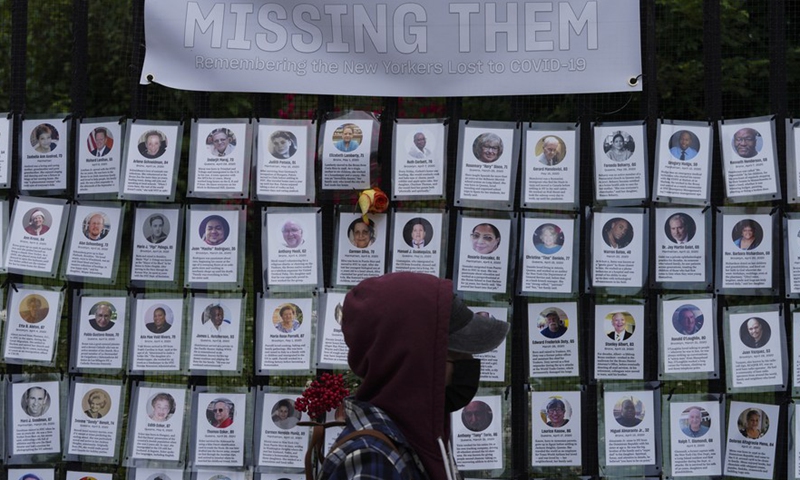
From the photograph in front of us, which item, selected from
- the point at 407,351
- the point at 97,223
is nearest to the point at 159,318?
the point at 97,223

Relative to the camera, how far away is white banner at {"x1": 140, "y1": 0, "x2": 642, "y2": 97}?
13.5ft

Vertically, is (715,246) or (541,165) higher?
(541,165)

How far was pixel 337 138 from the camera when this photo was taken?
4.24 meters

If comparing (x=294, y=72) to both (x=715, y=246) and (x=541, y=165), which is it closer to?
(x=541, y=165)

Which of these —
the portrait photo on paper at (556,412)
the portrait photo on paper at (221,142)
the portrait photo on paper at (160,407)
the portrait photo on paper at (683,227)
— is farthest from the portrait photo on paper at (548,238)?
the portrait photo on paper at (160,407)

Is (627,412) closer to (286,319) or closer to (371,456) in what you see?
(286,319)

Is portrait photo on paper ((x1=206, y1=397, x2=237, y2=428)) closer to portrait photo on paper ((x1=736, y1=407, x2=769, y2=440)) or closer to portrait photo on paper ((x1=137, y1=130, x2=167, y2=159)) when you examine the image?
portrait photo on paper ((x1=137, y1=130, x2=167, y2=159))

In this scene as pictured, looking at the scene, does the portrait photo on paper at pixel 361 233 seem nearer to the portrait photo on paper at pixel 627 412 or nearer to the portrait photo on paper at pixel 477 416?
the portrait photo on paper at pixel 477 416

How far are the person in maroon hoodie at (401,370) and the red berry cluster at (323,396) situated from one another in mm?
1219

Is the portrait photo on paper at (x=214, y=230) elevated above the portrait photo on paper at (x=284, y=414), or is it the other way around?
the portrait photo on paper at (x=214, y=230)

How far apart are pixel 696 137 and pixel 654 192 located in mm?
279

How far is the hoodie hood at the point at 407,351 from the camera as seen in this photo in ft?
8.43

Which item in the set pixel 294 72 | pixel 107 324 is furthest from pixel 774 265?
pixel 107 324

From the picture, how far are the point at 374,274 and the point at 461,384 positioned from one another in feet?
4.71
